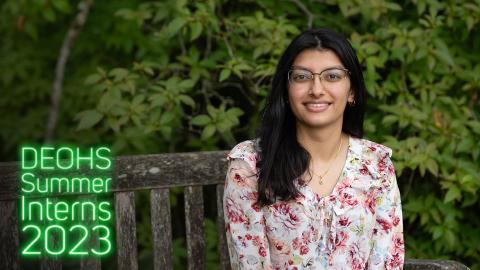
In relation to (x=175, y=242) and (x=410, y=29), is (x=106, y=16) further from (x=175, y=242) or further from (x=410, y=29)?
(x=410, y=29)

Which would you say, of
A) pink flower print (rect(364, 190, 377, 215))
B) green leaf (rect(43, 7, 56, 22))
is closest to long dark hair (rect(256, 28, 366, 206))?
pink flower print (rect(364, 190, 377, 215))

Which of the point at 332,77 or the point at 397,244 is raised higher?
the point at 332,77

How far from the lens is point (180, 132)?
12.3ft

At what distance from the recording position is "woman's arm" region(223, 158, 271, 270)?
7.84ft

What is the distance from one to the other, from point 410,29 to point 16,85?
276cm

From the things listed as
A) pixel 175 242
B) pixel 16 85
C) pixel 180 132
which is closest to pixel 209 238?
pixel 175 242

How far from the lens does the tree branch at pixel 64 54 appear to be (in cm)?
404

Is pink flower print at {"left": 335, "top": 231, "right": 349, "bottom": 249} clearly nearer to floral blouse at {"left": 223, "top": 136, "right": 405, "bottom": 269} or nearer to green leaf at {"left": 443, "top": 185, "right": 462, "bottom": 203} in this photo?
floral blouse at {"left": 223, "top": 136, "right": 405, "bottom": 269}

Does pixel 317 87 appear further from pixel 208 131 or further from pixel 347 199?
pixel 208 131

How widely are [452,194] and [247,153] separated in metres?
1.11

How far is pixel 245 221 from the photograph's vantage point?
241cm

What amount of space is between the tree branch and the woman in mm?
1877

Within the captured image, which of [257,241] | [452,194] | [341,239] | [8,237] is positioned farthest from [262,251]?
[452,194]

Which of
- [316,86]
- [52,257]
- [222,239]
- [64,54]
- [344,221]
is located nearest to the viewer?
[316,86]
